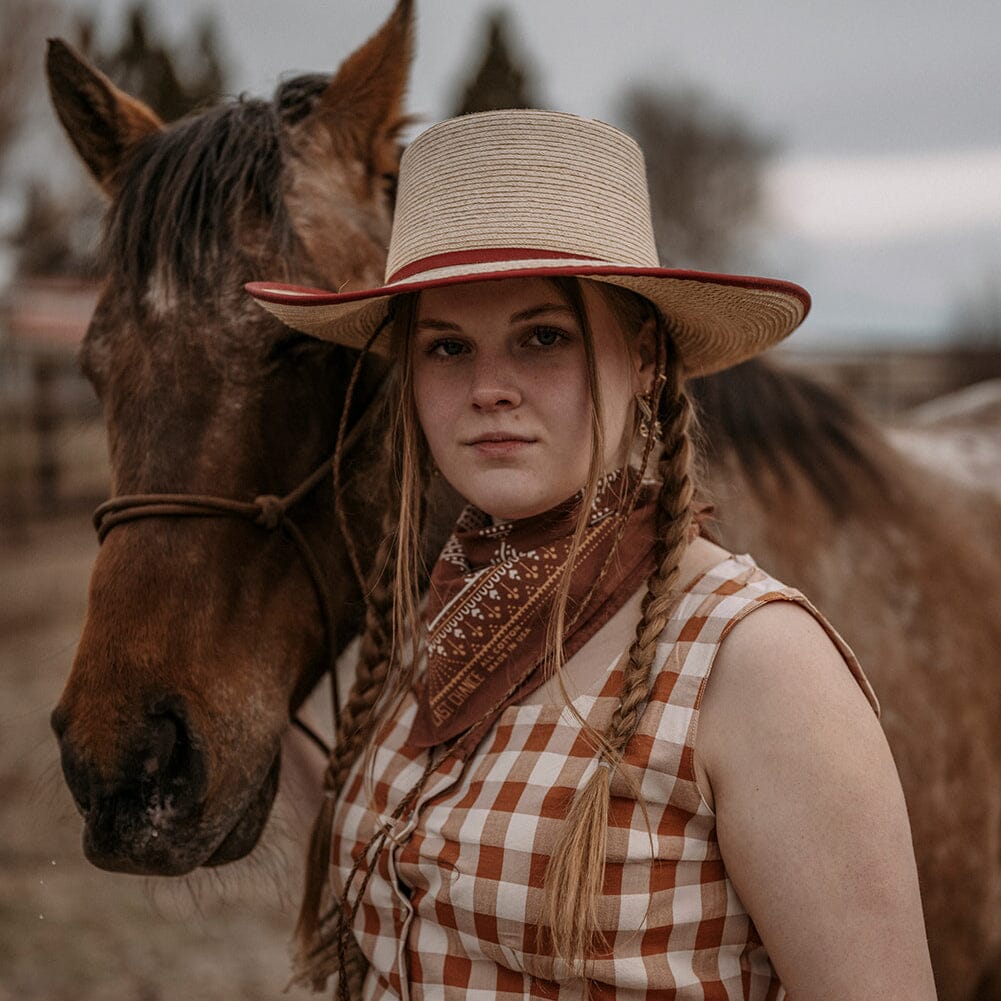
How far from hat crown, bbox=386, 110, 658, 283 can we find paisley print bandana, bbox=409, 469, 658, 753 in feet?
1.14

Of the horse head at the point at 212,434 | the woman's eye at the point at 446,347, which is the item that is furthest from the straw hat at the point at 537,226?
the horse head at the point at 212,434

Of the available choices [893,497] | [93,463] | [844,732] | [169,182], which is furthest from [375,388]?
[93,463]

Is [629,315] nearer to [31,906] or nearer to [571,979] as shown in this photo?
[571,979]

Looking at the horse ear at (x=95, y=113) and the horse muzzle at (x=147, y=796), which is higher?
the horse ear at (x=95, y=113)

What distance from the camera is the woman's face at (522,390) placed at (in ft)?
4.42

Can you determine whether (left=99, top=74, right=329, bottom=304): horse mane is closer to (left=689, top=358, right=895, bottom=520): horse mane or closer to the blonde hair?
the blonde hair

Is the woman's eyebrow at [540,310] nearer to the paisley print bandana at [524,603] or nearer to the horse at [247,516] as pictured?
the paisley print bandana at [524,603]

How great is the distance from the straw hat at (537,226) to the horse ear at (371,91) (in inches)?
21.1

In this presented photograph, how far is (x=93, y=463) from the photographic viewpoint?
13344mm

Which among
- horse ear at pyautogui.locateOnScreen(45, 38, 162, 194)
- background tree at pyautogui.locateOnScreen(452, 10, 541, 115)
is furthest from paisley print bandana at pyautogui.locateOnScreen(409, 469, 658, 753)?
background tree at pyautogui.locateOnScreen(452, 10, 541, 115)

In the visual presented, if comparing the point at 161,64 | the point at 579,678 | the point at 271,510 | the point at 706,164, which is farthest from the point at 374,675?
the point at 706,164

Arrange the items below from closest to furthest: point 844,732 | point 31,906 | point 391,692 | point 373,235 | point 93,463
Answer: point 844,732, point 391,692, point 373,235, point 31,906, point 93,463

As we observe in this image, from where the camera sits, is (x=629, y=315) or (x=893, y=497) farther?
(x=893, y=497)

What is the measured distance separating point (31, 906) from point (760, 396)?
3.84m
